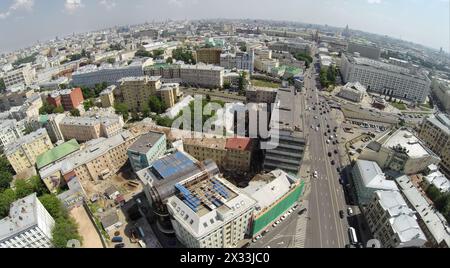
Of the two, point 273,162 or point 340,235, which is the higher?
point 273,162

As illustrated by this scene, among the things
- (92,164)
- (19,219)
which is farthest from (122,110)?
(19,219)

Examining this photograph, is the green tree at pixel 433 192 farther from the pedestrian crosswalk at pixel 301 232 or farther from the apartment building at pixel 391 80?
the apartment building at pixel 391 80

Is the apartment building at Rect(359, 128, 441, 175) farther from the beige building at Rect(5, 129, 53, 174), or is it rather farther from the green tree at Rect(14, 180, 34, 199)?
the beige building at Rect(5, 129, 53, 174)

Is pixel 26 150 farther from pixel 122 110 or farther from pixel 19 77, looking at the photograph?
pixel 19 77

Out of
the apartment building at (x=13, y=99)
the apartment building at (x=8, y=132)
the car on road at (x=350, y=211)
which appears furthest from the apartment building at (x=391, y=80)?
the apartment building at (x=13, y=99)
